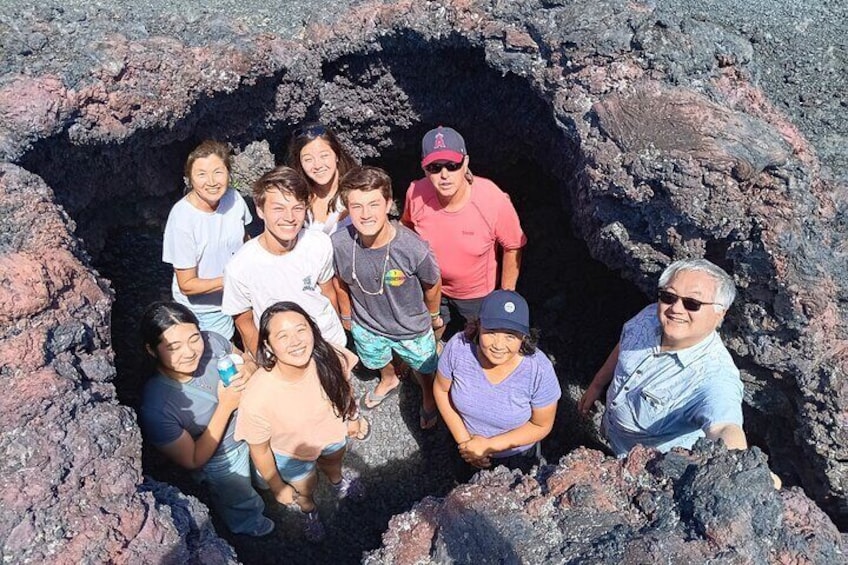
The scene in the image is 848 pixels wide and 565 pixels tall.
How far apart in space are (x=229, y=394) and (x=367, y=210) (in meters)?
1.14

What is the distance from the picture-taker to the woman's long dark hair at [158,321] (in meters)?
2.89

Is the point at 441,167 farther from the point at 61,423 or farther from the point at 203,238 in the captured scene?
the point at 61,423

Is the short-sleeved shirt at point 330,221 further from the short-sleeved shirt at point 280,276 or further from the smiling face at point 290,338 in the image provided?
the smiling face at point 290,338

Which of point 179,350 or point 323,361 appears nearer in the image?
point 179,350

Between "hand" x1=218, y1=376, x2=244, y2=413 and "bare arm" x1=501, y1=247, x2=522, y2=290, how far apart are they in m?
1.68

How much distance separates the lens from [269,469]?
130 inches

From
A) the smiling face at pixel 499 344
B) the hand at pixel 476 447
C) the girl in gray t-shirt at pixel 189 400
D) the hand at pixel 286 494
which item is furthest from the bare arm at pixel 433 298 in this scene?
the hand at pixel 286 494

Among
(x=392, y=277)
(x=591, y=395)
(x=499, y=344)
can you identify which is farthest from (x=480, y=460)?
(x=392, y=277)

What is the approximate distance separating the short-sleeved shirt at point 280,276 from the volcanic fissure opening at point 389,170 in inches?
25.5

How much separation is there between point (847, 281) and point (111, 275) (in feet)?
15.5

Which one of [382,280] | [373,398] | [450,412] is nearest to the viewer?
[450,412]

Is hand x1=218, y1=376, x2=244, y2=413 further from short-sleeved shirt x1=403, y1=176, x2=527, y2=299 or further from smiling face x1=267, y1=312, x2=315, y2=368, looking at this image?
short-sleeved shirt x1=403, y1=176, x2=527, y2=299

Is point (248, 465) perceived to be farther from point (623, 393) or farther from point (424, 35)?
point (424, 35)

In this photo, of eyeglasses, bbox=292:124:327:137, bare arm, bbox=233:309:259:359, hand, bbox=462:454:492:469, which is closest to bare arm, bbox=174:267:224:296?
bare arm, bbox=233:309:259:359
